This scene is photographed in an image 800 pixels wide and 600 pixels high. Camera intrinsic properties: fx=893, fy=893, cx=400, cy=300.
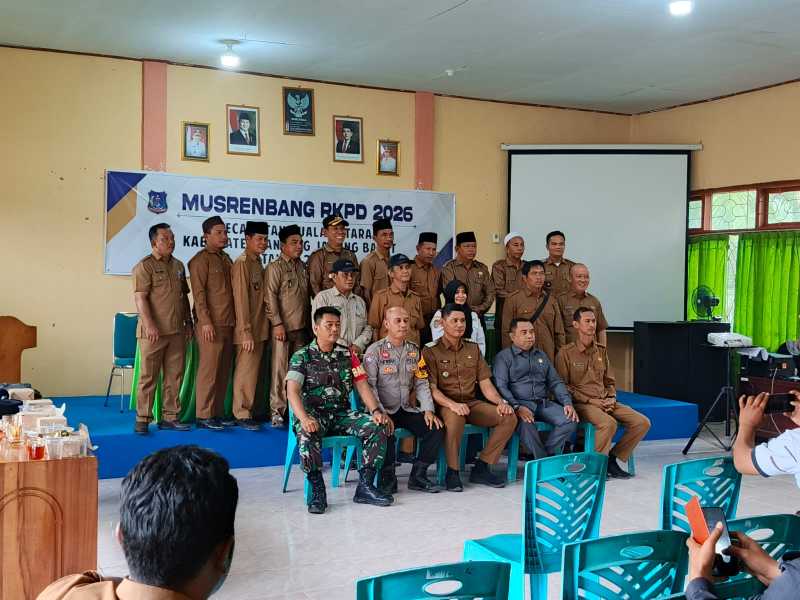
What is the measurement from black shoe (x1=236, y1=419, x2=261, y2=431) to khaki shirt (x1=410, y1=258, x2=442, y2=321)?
5.42 ft

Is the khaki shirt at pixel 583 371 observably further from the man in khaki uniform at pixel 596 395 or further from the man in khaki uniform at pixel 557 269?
the man in khaki uniform at pixel 557 269

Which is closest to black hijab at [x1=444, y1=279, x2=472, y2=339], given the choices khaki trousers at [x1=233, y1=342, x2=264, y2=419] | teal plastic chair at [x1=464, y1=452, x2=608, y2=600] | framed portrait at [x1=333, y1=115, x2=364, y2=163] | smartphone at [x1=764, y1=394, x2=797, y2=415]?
khaki trousers at [x1=233, y1=342, x2=264, y2=419]

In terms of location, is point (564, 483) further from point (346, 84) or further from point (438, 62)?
point (346, 84)

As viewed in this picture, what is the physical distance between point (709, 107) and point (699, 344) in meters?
2.54

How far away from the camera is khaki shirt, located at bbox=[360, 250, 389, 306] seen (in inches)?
287

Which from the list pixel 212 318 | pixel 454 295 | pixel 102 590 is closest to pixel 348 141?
pixel 454 295

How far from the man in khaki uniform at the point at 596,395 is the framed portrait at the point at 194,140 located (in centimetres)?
380

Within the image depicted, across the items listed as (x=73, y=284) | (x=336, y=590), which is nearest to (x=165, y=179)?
(x=73, y=284)

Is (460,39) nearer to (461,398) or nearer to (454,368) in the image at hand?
(454,368)

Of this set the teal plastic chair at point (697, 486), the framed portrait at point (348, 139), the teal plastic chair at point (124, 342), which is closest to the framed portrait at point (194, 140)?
the framed portrait at point (348, 139)

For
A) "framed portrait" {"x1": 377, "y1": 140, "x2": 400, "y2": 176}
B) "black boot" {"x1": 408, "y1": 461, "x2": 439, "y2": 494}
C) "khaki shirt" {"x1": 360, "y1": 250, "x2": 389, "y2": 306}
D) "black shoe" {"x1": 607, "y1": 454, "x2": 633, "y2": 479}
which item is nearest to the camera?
"black boot" {"x1": 408, "y1": 461, "x2": 439, "y2": 494}

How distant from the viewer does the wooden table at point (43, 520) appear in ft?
10.5

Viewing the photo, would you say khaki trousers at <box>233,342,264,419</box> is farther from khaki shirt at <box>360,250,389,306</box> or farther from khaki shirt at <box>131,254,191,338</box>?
khaki shirt at <box>360,250,389,306</box>

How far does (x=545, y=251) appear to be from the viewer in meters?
9.53
